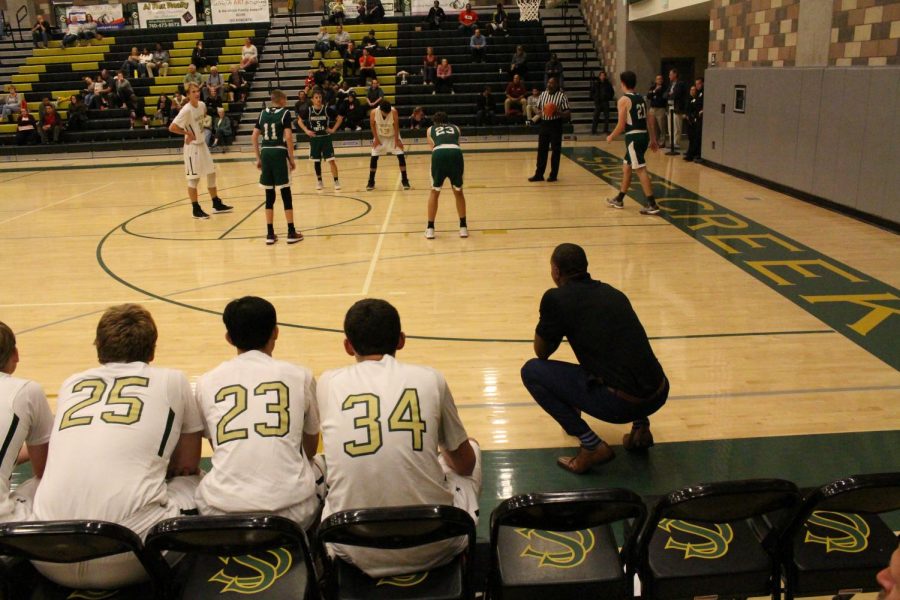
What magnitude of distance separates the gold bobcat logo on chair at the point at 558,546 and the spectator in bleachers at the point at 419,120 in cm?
1791

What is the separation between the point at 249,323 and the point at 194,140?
327 inches

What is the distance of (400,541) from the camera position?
2.26 metres

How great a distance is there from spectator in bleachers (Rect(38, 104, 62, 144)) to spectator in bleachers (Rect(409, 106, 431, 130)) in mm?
9341

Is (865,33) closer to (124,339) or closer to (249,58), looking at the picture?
(124,339)

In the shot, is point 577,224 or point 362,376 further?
point 577,224

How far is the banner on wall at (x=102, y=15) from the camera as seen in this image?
87.2ft

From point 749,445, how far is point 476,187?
9.29 meters

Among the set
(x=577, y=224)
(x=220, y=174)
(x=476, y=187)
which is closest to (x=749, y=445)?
(x=577, y=224)

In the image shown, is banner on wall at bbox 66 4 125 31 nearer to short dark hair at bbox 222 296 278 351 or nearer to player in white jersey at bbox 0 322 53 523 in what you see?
player in white jersey at bbox 0 322 53 523

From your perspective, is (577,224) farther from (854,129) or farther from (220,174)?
(220,174)

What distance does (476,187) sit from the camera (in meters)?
13.0

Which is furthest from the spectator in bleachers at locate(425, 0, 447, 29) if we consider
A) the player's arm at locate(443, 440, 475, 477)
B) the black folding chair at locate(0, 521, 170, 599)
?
the black folding chair at locate(0, 521, 170, 599)

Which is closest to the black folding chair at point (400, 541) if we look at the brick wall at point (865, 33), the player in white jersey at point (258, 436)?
the player in white jersey at point (258, 436)

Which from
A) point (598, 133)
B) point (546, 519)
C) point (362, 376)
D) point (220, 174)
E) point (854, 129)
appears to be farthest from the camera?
point (598, 133)
